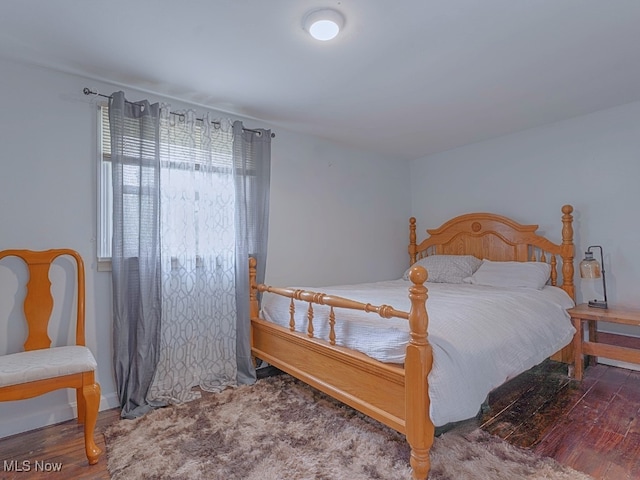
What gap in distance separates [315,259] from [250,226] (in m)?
0.90

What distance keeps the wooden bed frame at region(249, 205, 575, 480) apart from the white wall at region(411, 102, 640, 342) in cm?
20

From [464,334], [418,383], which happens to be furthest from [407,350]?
[464,334]

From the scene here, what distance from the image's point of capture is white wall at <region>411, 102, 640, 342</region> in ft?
9.48

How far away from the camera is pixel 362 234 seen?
404 centimetres

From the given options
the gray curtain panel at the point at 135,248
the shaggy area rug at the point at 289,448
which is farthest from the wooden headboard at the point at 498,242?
the gray curtain panel at the point at 135,248

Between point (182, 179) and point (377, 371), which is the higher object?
point (182, 179)

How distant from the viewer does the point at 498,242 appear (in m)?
3.63

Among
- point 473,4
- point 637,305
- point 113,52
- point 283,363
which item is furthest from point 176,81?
point 637,305

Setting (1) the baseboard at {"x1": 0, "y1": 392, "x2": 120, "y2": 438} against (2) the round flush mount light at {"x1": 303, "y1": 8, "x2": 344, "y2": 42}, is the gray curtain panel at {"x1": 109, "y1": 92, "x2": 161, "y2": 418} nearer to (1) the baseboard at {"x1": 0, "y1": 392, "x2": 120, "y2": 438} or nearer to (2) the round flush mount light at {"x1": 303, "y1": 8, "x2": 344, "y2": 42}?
(1) the baseboard at {"x1": 0, "y1": 392, "x2": 120, "y2": 438}

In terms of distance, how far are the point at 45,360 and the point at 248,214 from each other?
1620 mm

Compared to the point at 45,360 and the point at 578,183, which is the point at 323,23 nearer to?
the point at 45,360

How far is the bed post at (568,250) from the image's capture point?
3.04 metres

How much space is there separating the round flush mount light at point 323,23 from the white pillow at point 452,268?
2.31m

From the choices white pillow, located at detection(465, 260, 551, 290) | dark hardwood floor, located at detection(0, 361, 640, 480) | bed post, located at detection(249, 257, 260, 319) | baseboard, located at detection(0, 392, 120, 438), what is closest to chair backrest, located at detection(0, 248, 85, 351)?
baseboard, located at detection(0, 392, 120, 438)
